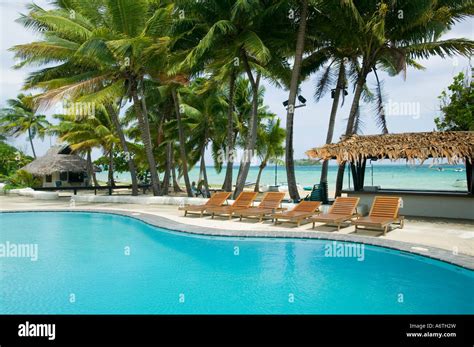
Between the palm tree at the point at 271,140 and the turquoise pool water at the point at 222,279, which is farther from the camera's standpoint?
the palm tree at the point at 271,140

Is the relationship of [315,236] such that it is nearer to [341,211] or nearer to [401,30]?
[341,211]

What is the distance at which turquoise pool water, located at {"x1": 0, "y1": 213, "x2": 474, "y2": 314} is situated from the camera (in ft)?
18.8

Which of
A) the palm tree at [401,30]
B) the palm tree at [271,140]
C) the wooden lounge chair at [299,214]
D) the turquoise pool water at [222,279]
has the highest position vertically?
the palm tree at [401,30]

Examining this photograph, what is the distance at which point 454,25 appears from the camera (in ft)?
49.5

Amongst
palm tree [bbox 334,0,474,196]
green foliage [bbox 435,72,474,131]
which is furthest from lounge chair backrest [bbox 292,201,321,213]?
green foliage [bbox 435,72,474,131]

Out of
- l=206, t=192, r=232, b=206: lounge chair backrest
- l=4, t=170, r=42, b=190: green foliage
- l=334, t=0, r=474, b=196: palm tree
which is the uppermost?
l=334, t=0, r=474, b=196: palm tree

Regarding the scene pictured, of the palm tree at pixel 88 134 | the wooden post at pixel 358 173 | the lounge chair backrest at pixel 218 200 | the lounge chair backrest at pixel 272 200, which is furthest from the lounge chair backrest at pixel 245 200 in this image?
the palm tree at pixel 88 134

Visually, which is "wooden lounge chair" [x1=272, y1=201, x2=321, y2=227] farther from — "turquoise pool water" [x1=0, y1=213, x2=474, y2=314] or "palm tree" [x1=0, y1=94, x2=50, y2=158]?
"palm tree" [x1=0, y1=94, x2=50, y2=158]

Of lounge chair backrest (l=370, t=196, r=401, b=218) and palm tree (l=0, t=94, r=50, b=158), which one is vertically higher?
palm tree (l=0, t=94, r=50, b=158)

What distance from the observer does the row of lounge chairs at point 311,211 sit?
33.3ft

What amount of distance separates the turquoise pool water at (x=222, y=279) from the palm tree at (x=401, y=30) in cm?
634

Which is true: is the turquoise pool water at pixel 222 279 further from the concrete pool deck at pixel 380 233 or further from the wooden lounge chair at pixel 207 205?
the wooden lounge chair at pixel 207 205

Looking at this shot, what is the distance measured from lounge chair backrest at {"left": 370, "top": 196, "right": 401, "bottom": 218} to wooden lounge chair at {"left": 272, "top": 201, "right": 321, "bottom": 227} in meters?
1.76
